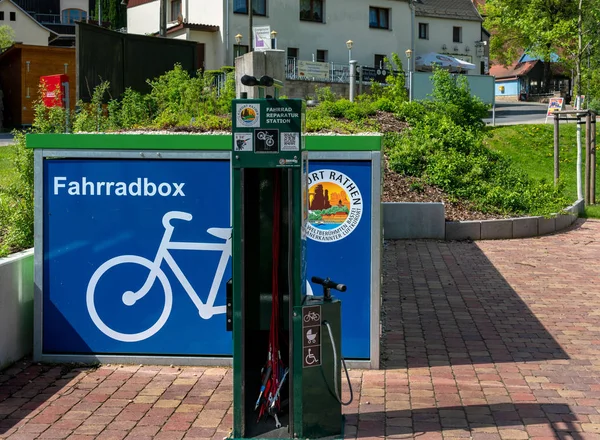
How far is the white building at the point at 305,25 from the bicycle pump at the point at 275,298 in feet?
128

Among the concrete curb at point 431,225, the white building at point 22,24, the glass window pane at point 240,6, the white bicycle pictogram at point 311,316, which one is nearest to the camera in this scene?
the white bicycle pictogram at point 311,316

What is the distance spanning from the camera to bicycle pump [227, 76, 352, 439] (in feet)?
17.4

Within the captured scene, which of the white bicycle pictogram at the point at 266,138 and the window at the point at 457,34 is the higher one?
the window at the point at 457,34

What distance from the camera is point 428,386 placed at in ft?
22.2

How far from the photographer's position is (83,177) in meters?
7.29

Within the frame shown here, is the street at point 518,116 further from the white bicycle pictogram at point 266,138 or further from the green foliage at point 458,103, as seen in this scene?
the white bicycle pictogram at point 266,138

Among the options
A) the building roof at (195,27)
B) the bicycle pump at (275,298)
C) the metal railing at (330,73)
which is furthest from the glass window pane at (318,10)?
the bicycle pump at (275,298)

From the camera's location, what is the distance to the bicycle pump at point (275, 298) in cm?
531

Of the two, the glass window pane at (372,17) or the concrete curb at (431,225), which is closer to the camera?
the concrete curb at (431,225)

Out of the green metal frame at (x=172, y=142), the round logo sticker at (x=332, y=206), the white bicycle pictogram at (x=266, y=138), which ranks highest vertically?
the green metal frame at (x=172, y=142)

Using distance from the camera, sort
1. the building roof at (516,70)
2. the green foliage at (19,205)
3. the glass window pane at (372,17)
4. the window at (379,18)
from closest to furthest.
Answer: the green foliage at (19,205)
the glass window pane at (372,17)
the window at (379,18)
the building roof at (516,70)

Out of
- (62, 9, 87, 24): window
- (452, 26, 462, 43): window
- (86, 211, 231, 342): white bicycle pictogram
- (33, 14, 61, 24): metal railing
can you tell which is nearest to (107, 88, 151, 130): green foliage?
(86, 211, 231, 342): white bicycle pictogram

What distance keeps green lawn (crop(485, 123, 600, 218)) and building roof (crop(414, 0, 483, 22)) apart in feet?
91.7

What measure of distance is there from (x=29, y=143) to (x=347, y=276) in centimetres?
283
